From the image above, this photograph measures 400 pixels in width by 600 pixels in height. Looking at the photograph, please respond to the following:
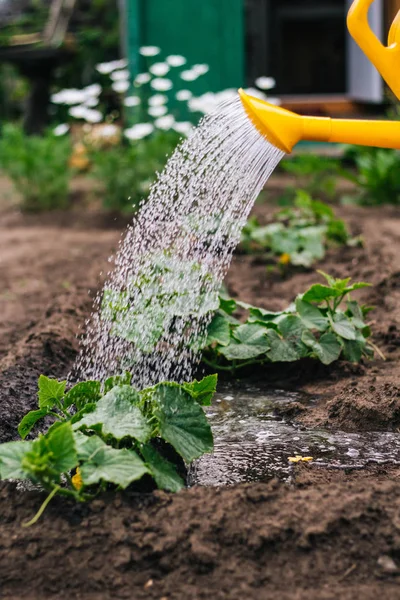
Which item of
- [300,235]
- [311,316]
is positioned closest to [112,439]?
[311,316]

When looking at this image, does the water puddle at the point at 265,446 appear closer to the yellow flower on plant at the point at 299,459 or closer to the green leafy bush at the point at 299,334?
the yellow flower on plant at the point at 299,459

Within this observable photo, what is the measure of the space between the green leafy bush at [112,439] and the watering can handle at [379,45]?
944 millimetres

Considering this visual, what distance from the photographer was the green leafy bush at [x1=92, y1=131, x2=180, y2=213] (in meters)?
6.18

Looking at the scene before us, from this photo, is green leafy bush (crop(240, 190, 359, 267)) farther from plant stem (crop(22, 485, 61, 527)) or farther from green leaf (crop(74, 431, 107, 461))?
plant stem (crop(22, 485, 61, 527))

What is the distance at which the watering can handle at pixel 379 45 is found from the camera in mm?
2201

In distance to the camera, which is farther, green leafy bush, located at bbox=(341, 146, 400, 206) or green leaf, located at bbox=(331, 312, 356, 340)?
green leafy bush, located at bbox=(341, 146, 400, 206)

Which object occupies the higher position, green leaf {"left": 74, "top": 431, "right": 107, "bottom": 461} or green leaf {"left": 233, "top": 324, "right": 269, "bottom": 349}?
green leaf {"left": 74, "top": 431, "right": 107, "bottom": 461}

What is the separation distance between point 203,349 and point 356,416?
0.67 metres

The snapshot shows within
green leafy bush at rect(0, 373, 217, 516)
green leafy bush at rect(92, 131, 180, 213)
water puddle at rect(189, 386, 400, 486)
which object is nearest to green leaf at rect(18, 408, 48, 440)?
green leafy bush at rect(0, 373, 217, 516)

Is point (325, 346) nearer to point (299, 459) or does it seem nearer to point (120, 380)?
point (299, 459)

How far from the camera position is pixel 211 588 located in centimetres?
154

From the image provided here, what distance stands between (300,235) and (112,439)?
103 inches

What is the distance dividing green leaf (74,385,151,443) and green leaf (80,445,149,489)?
0.04 meters

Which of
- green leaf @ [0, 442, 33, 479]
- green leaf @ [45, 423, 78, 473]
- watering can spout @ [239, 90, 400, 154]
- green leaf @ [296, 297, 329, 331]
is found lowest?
green leaf @ [296, 297, 329, 331]
